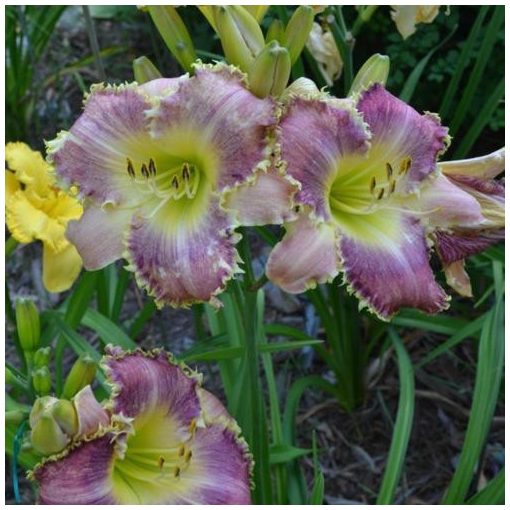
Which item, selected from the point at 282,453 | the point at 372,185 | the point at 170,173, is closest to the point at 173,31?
the point at 170,173

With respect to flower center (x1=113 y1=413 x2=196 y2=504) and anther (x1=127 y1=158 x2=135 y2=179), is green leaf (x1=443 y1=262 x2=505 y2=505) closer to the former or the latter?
flower center (x1=113 y1=413 x2=196 y2=504)

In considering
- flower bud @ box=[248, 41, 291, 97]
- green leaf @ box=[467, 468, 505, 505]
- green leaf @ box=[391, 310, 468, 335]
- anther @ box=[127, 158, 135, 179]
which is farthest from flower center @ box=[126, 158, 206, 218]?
Result: green leaf @ box=[391, 310, 468, 335]

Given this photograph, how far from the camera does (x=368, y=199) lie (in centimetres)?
82

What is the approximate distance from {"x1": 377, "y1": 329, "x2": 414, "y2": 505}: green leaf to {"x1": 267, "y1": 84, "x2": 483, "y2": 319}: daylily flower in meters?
0.50

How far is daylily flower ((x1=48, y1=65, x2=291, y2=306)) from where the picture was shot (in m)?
0.72

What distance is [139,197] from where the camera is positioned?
2.58 ft

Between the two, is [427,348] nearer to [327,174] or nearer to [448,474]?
[448,474]

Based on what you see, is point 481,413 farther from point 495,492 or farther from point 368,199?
point 368,199

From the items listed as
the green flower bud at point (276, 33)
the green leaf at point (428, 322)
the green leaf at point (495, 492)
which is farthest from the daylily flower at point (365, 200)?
the green leaf at point (428, 322)

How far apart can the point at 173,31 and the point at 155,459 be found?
1.46ft

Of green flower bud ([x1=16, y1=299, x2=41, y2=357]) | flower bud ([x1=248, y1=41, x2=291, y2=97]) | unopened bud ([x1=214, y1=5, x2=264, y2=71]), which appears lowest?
green flower bud ([x1=16, y1=299, x2=41, y2=357])

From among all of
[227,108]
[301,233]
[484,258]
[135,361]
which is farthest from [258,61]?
[484,258]

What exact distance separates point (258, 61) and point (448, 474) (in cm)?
105

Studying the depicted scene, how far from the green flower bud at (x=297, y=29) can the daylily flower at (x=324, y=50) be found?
434mm
